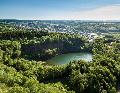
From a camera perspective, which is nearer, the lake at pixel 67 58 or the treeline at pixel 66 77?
the treeline at pixel 66 77

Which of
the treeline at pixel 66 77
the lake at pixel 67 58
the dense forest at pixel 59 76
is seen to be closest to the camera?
the dense forest at pixel 59 76

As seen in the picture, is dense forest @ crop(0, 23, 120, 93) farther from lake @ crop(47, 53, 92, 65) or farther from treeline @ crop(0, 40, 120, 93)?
lake @ crop(47, 53, 92, 65)

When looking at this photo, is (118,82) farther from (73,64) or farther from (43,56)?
(43,56)

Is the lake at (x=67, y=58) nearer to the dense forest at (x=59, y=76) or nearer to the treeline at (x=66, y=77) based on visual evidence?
the dense forest at (x=59, y=76)

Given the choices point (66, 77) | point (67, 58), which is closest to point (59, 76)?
point (66, 77)

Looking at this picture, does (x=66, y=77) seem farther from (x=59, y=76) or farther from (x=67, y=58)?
(x=67, y=58)

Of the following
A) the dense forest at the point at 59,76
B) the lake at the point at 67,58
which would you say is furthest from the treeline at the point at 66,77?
the lake at the point at 67,58

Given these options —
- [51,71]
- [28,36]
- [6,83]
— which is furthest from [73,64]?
[28,36]

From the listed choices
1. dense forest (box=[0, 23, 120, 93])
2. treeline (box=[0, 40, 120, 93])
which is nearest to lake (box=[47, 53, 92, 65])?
dense forest (box=[0, 23, 120, 93])

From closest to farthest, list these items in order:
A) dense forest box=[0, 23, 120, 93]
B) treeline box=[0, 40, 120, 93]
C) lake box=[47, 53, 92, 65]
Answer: dense forest box=[0, 23, 120, 93]
treeline box=[0, 40, 120, 93]
lake box=[47, 53, 92, 65]

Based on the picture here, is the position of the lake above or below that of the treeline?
below

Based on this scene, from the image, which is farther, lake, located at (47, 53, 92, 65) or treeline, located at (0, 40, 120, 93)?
lake, located at (47, 53, 92, 65)
